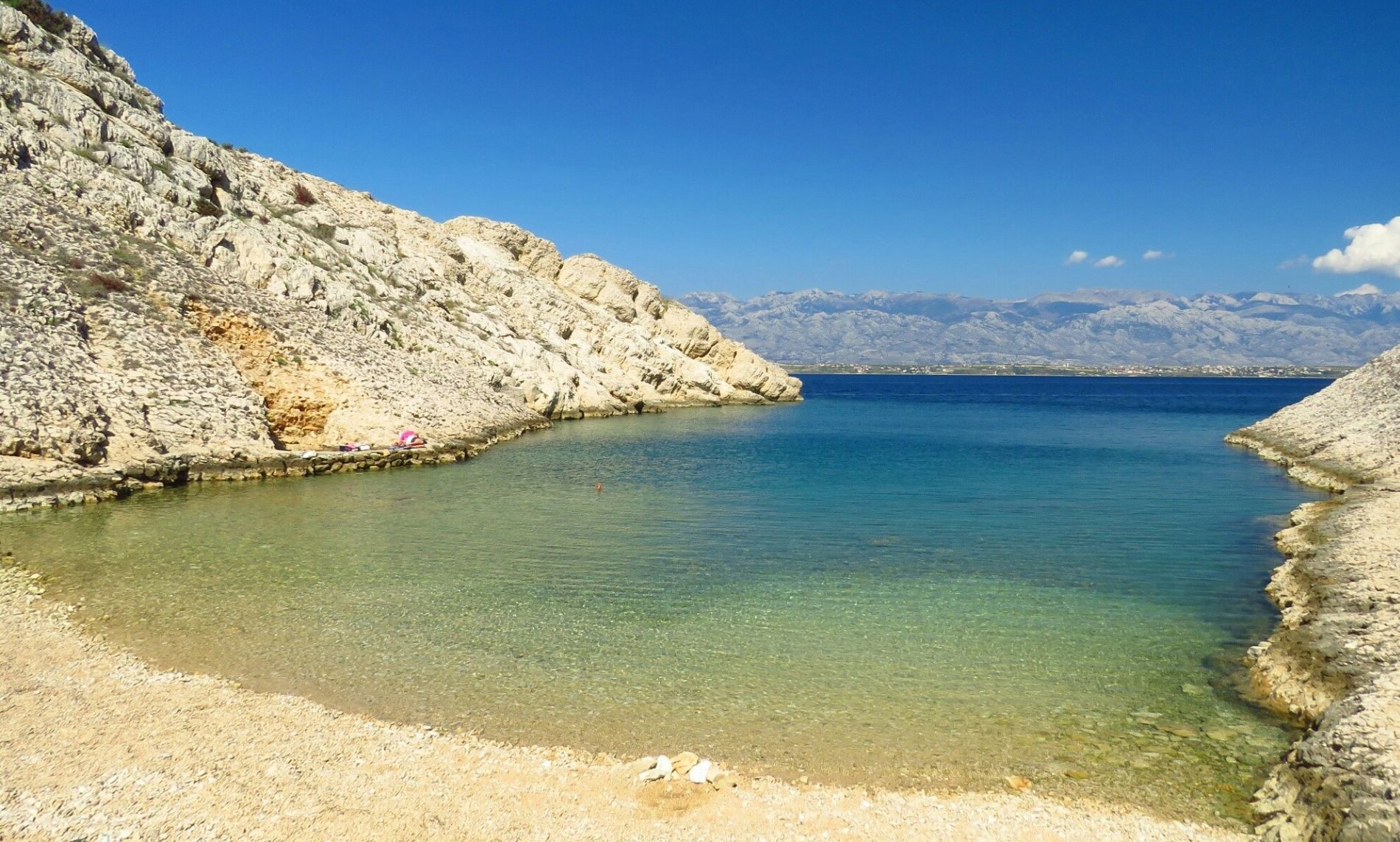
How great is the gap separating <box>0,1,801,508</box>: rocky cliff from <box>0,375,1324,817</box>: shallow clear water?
320cm

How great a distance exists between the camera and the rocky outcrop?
8.61m

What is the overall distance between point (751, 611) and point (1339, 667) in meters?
9.33

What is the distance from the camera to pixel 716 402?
8650 centimetres

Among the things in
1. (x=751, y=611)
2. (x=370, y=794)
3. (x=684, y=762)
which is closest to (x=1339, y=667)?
(x=751, y=611)

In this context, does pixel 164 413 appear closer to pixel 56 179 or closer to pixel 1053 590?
pixel 56 179

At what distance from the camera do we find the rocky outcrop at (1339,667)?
339 inches

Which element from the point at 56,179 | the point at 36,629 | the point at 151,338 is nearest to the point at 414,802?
the point at 36,629

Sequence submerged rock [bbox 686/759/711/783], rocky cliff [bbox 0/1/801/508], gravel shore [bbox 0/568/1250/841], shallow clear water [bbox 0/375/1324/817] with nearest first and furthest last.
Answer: gravel shore [bbox 0/568/1250/841], submerged rock [bbox 686/759/711/783], shallow clear water [bbox 0/375/1324/817], rocky cliff [bbox 0/1/801/508]

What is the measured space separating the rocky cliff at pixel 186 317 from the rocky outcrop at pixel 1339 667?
98.5 feet

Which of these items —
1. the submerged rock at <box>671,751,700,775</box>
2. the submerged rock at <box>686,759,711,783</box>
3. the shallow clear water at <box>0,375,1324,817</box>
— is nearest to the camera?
the submerged rock at <box>686,759,711,783</box>

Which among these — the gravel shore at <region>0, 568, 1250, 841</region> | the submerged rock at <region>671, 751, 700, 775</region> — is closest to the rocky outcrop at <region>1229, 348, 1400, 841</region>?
the gravel shore at <region>0, 568, 1250, 841</region>

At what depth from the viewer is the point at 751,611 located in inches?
633

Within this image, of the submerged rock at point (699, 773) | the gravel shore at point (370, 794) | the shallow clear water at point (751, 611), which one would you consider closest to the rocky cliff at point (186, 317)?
the shallow clear water at point (751, 611)

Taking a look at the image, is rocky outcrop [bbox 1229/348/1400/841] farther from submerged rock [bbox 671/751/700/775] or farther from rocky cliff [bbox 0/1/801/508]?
rocky cliff [bbox 0/1/801/508]
